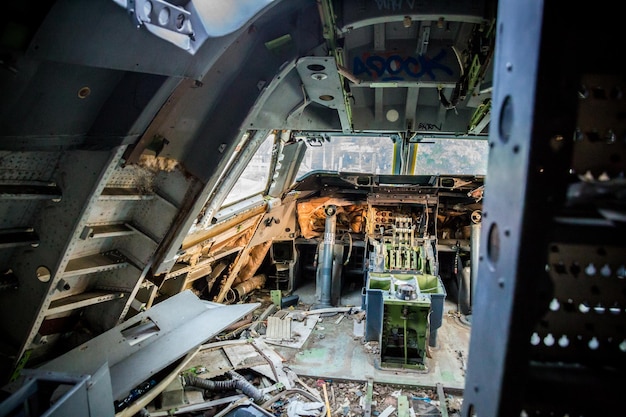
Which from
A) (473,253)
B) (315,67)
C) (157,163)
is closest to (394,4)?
(315,67)

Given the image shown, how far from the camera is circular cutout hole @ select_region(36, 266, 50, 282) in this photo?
279 cm

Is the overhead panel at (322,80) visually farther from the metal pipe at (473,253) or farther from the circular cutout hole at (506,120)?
the metal pipe at (473,253)

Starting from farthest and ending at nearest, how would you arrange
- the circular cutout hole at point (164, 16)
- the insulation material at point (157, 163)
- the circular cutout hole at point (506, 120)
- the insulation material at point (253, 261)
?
the insulation material at point (253, 261) < the insulation material at point (157, 163) < the circular cutout hole at point (164, 16) < the circular cutout hole at point (506, 120)

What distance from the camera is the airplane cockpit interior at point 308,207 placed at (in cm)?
91

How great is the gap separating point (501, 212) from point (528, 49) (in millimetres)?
362

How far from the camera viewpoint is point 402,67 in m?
3.50

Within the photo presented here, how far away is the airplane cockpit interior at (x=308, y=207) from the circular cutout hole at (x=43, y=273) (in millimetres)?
20

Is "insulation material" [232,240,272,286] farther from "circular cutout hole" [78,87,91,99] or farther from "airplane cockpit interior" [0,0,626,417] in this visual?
"circular cutout hole" [78,87,91,99]

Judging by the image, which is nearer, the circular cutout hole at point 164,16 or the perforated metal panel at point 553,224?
the perforated metal panel at point 553,224

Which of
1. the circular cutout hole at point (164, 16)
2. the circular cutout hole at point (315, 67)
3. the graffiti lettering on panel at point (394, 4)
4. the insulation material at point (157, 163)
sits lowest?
the insulation material at point (157, 163)

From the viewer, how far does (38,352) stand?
3.59 m

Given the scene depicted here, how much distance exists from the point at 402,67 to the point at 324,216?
4.55 meters

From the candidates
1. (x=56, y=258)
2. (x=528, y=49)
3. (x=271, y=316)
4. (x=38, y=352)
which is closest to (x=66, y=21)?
(x=528, y=49)

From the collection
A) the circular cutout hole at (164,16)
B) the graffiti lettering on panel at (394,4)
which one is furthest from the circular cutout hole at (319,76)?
the circular cutout hole at (164,16)
